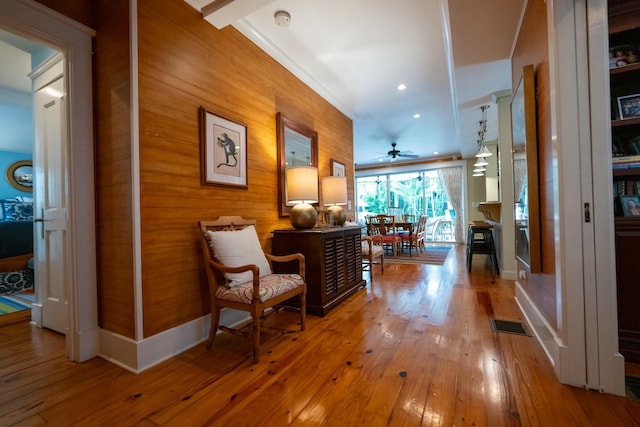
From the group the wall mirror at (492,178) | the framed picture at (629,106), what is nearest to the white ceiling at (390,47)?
the framed picture at (629,106)

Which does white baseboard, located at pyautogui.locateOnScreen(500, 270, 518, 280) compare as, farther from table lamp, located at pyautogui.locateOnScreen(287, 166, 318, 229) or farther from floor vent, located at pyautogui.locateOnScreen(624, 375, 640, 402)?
table lamp, located at pyautogui.locateOnScreen(287, 166, 318, 229)

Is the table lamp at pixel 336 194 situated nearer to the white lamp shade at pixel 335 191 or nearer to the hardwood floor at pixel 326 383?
the white lamp shade at pixel 335 191

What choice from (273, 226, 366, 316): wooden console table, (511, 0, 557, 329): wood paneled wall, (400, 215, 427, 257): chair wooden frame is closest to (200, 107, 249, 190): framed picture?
(273, 226, 366, 316): wooden console table

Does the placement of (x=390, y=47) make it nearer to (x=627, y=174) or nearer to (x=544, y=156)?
(x=544, y=156)

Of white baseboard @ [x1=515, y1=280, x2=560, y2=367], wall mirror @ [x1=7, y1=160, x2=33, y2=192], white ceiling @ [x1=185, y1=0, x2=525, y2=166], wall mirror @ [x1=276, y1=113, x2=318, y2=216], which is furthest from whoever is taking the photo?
wall mirror @ [x1=7, y1=160, x2=33, y2=192]

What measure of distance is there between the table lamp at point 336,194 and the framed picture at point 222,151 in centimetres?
111

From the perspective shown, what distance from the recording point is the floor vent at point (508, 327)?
1.99 m

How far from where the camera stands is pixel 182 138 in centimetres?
191

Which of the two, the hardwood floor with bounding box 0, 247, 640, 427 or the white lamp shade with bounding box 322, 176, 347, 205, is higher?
the white lamp shade with bounding box 322, 176, 347, 205

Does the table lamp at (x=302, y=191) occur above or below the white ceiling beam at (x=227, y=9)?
below

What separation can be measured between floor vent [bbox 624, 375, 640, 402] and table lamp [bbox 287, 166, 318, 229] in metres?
2.25

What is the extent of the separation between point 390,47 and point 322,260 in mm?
2367

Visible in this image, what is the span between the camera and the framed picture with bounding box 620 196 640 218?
5.18 feet

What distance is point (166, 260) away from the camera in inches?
69.8
